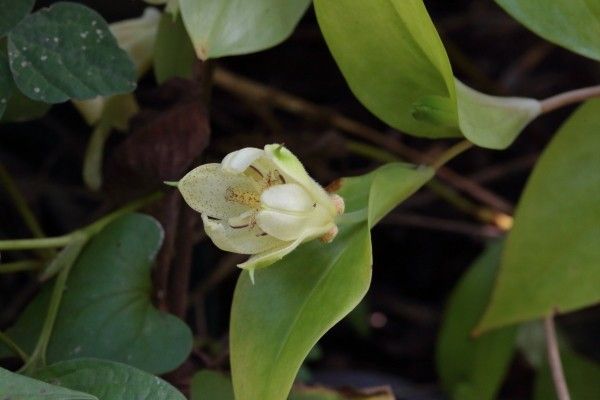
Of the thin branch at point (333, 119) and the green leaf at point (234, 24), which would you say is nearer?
the green leaf at point (234, 24)

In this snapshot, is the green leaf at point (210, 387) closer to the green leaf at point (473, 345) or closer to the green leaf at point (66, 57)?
the green leaf at point (66, 57)

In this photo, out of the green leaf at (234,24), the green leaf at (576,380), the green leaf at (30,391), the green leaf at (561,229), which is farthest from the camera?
the green leaf at (576,380)

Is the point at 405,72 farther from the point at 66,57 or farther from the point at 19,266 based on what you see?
the point at 19,266

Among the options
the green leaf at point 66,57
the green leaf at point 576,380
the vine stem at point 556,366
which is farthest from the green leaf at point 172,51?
the green leaf at point 576,380

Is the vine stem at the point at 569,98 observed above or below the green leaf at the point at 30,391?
below

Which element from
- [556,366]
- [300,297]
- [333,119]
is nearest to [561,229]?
[556,366]

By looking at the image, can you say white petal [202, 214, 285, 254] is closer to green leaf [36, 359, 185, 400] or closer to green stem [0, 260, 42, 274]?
green leaf [36, 359, 185, 400]
